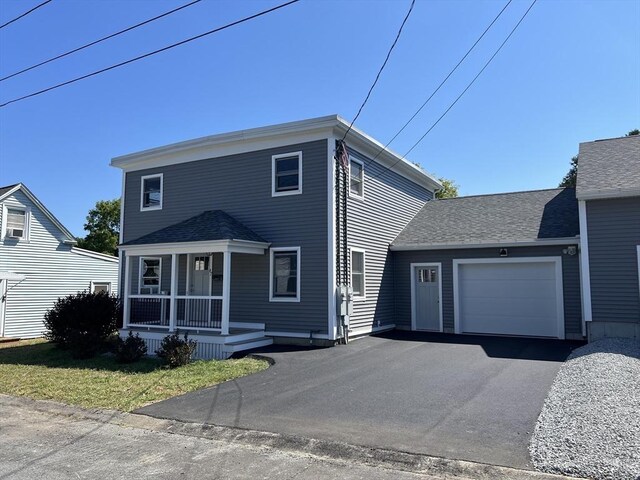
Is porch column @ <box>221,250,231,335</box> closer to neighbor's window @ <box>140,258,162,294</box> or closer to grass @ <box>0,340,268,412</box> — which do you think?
grass @ <box>0,340,268,412</box>

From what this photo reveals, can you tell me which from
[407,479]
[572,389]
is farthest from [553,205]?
[407,479]

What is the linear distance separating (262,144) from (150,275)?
612 cm

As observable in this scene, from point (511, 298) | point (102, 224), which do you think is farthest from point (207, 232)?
point (102, 224)

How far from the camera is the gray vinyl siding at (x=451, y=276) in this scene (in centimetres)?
1334

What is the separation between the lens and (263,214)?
13938 mm

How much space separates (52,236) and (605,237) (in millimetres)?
21513

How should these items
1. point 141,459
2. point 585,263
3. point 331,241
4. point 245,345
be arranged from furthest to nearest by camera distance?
point 331,241 → point 245,345 → point 585,263 → point 141,459

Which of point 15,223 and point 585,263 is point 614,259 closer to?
point 585,263

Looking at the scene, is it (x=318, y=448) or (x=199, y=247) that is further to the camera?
(x=199, y=247)

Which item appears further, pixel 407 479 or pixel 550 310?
pixel 550 310

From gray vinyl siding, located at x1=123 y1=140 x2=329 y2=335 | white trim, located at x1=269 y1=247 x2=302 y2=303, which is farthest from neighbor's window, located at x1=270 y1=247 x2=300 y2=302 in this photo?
gray vinyl siding, located at x1=123 y1=140 x2=329 y2=335

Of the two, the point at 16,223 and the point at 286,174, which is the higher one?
the point at 286,174

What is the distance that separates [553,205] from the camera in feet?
52.7

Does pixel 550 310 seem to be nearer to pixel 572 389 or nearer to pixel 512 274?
pixel 512 274
